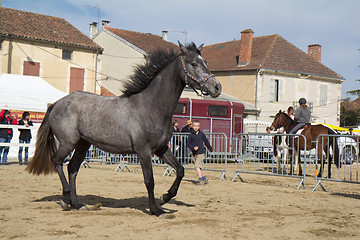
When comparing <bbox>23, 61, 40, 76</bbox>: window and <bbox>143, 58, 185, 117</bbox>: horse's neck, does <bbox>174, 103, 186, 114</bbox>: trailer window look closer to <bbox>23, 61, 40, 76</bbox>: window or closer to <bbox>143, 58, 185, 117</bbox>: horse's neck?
<bbox>23, 61, 40, 76</bbox>: window

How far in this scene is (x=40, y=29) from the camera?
30.7 metres

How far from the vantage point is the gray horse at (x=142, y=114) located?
6.23 meters

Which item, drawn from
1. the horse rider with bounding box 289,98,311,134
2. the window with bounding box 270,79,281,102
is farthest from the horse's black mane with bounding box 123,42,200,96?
the window with bounding box 270,79,281,102

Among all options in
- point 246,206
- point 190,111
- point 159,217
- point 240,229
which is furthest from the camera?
point 190,111

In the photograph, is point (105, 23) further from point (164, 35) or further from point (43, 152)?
point (43, 152)

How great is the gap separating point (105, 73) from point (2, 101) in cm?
2164

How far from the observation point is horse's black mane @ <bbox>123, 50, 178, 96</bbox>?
6.59m

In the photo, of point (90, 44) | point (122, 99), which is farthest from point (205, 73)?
point (90, 44)

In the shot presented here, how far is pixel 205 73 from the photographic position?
626cm

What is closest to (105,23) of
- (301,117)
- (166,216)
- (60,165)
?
(301,117)

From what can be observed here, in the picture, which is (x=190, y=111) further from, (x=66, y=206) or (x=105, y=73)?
(x=105, y=73)

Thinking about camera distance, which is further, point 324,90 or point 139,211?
point 324,90

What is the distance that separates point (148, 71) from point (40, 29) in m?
26.8

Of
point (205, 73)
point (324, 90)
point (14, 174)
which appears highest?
point (324, 90)
